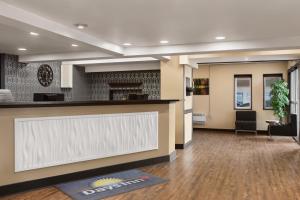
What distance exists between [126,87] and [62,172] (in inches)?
222

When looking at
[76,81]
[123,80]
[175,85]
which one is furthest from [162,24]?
[76,81]

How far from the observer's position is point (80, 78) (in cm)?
974

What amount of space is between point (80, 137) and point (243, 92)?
26.5 ft

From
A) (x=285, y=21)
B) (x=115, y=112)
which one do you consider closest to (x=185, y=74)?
(x=115, y=112)

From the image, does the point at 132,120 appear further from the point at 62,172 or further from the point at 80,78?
the point at 80,78

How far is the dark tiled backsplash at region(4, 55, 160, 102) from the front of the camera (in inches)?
301

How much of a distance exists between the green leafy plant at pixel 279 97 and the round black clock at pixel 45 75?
7.49 m

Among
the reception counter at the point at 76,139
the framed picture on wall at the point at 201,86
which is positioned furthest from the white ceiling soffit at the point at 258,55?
the reception counter at the point at 76,139

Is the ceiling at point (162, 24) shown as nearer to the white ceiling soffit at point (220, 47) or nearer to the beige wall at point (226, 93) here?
the white ceiling soffit at point (220, 47)

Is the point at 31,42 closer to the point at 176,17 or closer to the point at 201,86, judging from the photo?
the point at 176,17

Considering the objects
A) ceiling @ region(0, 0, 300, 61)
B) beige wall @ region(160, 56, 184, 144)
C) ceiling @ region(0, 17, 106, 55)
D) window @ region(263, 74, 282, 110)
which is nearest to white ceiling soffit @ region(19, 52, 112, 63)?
ceiling @ region(0, 17, 106, 55)

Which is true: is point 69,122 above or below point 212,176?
above

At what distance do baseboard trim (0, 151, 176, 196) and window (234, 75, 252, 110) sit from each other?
6028 mm

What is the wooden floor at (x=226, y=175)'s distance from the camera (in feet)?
13.0
